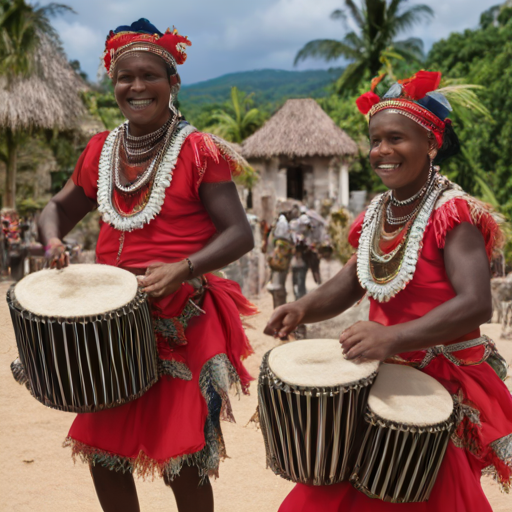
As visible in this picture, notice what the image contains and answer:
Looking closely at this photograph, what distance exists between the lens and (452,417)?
6.73ft

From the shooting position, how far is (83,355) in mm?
2189

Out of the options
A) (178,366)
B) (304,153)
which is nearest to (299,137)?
(304,153)

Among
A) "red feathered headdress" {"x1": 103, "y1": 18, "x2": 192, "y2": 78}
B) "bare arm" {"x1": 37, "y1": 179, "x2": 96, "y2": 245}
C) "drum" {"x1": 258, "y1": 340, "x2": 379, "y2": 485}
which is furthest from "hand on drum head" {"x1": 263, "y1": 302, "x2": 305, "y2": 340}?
"red feathered headdress" {"x1": 103, "y1": 18, "x2": 192, "y2": 78}

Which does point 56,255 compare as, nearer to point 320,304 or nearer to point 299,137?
point 320,304

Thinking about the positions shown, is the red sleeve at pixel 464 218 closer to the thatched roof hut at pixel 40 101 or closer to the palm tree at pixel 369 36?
the thatched roof hut at pixel 40 101

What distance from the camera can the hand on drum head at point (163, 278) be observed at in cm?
239

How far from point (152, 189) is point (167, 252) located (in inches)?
10.7

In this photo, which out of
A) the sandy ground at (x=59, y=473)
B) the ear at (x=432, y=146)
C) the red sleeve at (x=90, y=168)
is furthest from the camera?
the sandy ground at (x=59, y=473)

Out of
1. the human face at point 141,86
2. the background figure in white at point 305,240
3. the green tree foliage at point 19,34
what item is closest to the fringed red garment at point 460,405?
the human face at point 141,86

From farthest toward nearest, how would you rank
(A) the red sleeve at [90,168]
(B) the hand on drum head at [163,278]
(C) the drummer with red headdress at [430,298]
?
(A) the red sleeve at [90,168]
(B) the hand on drum head at [163,278]
(C) the drummer with red headdress at [430,298]

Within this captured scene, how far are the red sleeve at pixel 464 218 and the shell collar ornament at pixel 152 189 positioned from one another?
1104 mm

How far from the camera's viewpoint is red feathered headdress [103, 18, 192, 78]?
2580mm

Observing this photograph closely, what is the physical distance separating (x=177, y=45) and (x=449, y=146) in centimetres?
121

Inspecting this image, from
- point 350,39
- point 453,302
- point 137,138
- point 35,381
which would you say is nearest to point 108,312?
point 35,381
